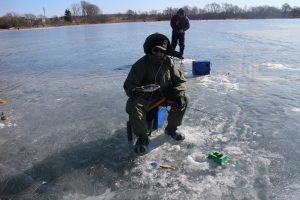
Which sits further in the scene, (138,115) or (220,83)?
(220,83)

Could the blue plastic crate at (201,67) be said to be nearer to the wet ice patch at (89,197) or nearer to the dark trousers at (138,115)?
the dark trousers at (138,115)

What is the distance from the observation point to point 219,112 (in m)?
5.10

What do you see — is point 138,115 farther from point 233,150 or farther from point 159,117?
point 233,150

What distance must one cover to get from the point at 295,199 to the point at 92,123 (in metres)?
3.00

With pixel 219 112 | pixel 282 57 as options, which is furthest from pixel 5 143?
pixel 282 57

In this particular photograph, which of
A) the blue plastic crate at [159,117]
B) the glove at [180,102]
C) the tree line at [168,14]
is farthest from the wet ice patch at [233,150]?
the tree line at [168,14]

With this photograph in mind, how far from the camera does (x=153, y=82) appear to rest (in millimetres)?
3930

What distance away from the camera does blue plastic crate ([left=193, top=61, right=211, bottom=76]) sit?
790 cm

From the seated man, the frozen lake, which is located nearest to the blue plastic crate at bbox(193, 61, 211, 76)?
the frozen lake

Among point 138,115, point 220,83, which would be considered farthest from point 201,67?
point 138,115

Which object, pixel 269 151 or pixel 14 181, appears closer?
pixel 14 181

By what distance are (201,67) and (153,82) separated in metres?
4.27

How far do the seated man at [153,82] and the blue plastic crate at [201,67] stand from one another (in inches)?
156

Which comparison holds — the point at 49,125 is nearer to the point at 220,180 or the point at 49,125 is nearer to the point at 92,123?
the point at 92,123
